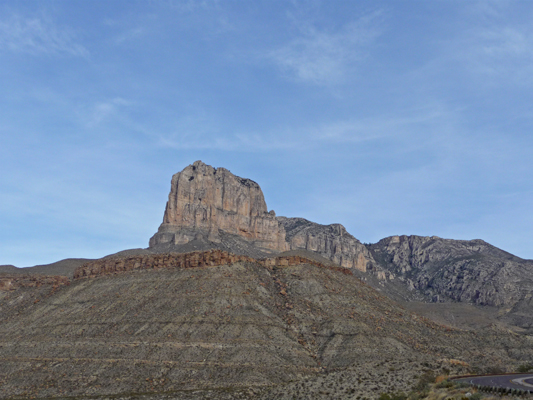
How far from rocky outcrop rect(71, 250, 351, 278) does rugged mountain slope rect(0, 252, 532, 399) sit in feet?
1.90

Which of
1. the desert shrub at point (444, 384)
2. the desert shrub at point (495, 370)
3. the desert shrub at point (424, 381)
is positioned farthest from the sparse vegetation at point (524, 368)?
the desert shrub at point (444, 384)

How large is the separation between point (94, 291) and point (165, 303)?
2009 centimetres

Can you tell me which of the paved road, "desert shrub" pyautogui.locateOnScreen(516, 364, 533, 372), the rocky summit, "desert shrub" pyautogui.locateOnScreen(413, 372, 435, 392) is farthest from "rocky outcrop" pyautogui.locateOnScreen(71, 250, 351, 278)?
the paved road

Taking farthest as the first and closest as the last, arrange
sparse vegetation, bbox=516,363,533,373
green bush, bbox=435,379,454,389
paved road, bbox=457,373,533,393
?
sparse vegetation, bbox=516,363,533,373, green bush, bbox=435,379,454,389, paved road, bbox=457,373,533,393

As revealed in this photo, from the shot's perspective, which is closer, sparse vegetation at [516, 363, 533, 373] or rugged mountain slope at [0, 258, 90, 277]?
sparse vegetation at [516, 363, 533, 373]

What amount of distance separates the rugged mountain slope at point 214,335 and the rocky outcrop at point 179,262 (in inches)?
22.8

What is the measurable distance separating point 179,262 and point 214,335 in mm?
26842

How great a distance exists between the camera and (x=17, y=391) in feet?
228

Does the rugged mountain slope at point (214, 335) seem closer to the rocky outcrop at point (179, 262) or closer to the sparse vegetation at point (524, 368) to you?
the rocky outcrop at point (179, 262)

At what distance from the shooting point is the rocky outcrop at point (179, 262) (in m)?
97.7

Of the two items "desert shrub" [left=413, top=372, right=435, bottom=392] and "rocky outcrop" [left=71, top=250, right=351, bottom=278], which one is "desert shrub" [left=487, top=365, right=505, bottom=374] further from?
"rocky outcrop" [left=71, top=250, right=351, bottom=278]

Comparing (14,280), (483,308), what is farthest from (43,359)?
(483,308)

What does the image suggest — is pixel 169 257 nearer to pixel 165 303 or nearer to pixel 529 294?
pixel 165 303

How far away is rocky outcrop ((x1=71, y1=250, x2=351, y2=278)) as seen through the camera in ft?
320
